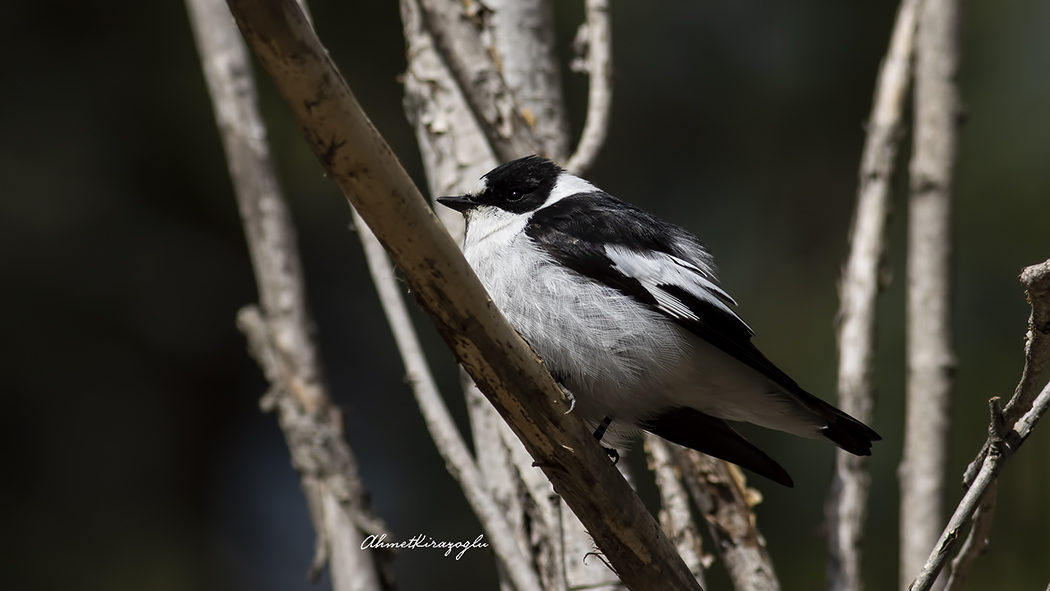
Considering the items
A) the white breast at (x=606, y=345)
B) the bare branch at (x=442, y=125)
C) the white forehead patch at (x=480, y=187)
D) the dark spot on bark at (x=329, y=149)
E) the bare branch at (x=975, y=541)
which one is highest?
the bare branch at (x=442, y=125)

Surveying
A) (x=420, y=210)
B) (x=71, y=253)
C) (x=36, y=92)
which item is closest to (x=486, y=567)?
(x=71, y=253)

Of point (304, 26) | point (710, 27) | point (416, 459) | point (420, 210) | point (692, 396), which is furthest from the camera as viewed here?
point (710, 27)

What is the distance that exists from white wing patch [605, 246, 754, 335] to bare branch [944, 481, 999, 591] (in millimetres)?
582

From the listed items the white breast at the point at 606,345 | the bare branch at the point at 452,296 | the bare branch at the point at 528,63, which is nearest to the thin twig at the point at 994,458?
the bare branch at the point at 452,296

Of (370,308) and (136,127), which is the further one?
(370,308)

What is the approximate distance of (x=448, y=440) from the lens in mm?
2312

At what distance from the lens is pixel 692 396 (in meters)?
1.99

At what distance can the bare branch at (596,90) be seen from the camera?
2533mm

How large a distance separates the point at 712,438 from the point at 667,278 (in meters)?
0.37

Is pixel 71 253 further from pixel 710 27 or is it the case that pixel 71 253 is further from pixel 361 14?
pixel 710 27

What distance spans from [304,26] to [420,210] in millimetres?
282

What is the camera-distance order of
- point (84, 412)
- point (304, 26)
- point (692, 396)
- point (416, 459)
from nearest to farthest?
point (304, 26) → point (692, 396) → point (84, 412) → point (416, 459)

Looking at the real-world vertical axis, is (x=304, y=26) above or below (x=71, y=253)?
below

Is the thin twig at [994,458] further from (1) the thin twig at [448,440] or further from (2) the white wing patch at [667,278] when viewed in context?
(1) the thin twig at [448,440]
